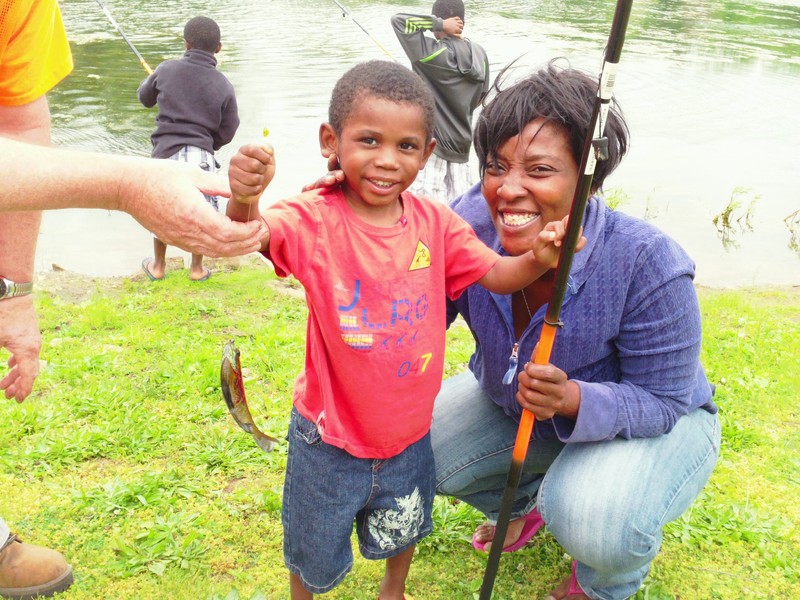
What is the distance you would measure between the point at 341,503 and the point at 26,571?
1008 mm

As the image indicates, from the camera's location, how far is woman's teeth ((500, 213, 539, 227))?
7.02ft

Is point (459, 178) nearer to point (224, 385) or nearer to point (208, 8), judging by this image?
point (224, 385)

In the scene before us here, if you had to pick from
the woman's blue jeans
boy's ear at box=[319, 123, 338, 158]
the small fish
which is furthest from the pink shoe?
boy's ear at box=[319, 123, 338, 158]

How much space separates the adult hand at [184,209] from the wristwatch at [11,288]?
24.9 inches

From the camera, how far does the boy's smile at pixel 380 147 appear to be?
73.4 inches

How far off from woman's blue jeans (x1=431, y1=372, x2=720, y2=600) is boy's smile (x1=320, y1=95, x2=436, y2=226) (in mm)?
943

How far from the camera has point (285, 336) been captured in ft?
13.5

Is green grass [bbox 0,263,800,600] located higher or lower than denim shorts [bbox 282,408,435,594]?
lower

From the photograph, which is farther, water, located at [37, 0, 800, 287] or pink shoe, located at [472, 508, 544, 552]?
water, located at [37, 0, 800, 287]

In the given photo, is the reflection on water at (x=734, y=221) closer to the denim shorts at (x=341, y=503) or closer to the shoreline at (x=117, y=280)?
the shoreline at (x=117, y=280)

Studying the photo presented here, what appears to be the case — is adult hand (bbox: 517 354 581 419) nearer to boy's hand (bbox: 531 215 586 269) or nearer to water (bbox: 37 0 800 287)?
boy's hand (bbox: 531 215 586 269)

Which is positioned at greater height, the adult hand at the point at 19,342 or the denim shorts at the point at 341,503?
the adult hand at the point at 19,342

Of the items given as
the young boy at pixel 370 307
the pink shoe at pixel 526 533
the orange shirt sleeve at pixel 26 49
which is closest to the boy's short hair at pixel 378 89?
the young boy at pixel 370 307

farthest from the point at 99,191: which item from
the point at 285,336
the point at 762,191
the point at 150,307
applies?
the point at 762,191
